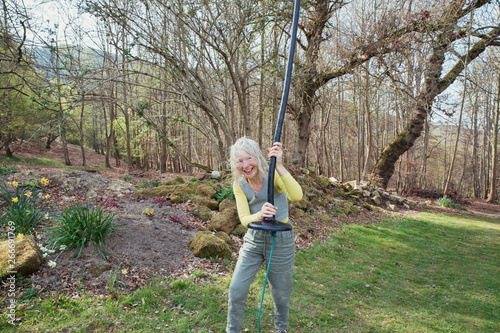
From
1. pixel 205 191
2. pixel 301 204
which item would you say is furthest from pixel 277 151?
pixel 301 204

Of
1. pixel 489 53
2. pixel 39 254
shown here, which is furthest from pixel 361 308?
pixel 489 53

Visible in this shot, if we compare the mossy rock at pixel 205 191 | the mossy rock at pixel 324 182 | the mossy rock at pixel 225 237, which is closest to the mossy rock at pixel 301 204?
the mossy rock at pixel 205 191

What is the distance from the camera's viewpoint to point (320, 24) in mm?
10016

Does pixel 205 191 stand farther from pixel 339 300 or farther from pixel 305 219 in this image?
pixel 339 300

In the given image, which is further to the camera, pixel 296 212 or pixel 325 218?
pixel 325 218

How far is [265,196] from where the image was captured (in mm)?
2092

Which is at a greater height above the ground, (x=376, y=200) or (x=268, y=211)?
(x=268, y=211)

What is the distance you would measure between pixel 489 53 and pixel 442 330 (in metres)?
20.5

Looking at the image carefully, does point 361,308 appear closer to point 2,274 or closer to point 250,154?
point 250,154

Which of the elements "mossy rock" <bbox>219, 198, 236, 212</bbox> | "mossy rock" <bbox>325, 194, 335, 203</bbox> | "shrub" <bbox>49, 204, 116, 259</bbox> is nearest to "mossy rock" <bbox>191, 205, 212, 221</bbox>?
"mossy rock" <bbox>219, 198, 236, 212</bbox>

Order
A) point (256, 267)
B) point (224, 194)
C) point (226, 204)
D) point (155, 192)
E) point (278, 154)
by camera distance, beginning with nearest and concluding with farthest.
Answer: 1. point (278, 154)
2. point (256, 267)
3. point (226, 204)
4. point (224, 194)
5. point (155, 192)

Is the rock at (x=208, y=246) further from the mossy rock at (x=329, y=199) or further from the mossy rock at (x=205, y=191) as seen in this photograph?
the mossy rock at (x=329, y=199)

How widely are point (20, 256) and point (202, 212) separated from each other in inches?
123

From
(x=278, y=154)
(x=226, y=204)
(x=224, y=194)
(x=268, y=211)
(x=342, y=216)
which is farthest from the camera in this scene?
(x=342, y=216)
